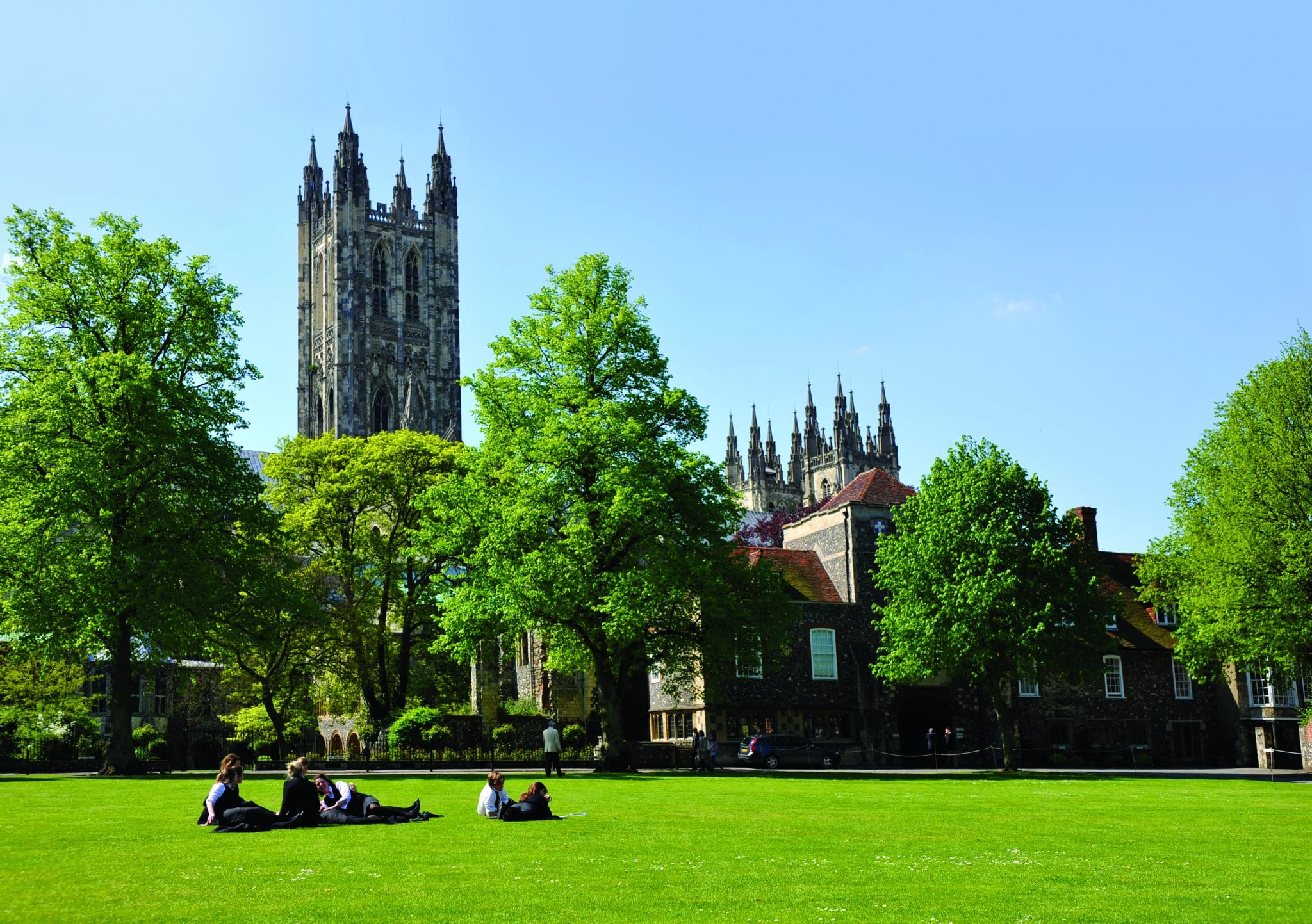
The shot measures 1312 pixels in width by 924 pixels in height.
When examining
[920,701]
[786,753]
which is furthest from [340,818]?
[920,701]

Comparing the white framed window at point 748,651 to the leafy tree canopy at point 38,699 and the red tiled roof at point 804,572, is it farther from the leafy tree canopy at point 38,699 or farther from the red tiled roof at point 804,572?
the leafy tree canopy at point 38,699

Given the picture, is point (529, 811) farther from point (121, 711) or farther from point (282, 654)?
point (282, 654)

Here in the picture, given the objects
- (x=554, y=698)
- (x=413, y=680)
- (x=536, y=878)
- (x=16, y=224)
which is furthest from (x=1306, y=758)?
(x=16, y=224)

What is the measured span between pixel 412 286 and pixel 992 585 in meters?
117

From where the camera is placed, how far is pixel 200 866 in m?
12.8

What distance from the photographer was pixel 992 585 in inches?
1588

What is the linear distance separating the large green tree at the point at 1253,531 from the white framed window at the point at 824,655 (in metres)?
13.4

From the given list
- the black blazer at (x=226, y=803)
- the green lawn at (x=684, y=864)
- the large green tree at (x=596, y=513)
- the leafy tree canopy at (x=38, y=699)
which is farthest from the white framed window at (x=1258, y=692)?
the black blazer at (x=226, y=803)

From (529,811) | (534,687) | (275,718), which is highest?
(534,687)

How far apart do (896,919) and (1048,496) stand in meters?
35.3

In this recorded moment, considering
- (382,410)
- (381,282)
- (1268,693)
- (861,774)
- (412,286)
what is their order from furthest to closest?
1. (412,286)
2. (381,282)
3. (382,410)
4. (1268,693)
5. (861,774)

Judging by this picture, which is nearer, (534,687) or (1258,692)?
(1258,692)

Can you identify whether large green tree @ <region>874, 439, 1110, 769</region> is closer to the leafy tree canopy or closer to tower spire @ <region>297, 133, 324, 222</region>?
the leafy tree canopy

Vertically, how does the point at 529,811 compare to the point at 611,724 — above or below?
below
